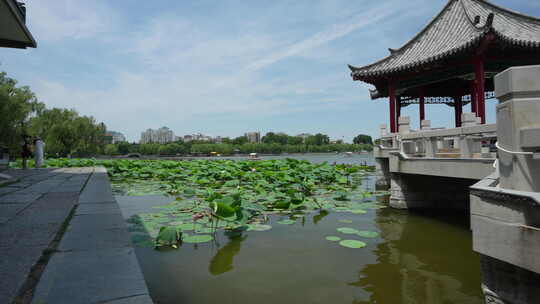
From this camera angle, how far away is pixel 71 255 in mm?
2137

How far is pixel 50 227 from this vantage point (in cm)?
285

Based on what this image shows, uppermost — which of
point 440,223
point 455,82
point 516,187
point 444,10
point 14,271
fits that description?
point 444,10

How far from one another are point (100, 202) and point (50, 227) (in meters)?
1.40

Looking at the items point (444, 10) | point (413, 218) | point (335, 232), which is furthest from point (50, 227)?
point (444, 10)

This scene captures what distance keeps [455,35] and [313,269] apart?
8.55m

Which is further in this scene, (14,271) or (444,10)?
(444,10)

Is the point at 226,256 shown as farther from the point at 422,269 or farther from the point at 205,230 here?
the point at 422,269

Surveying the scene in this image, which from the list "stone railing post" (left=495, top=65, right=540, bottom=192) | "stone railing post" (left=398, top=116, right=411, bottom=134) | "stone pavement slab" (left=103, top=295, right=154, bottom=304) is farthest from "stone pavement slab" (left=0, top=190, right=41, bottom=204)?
"stone railing post" (left=398, top=116, right=411, bottom=134)

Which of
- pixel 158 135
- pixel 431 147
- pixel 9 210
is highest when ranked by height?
pixel 158 135

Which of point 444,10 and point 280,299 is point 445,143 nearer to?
point 444,10

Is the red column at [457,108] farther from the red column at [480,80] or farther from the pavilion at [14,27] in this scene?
the pavilion at [14,27]

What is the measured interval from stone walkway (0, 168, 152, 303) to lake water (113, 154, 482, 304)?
65cm

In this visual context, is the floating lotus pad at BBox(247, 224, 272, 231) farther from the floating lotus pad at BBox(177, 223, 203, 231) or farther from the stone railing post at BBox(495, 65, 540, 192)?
the stone railing post at BBox(495, 65, 540, 192)

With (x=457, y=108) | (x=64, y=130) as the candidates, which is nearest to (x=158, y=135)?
(x=64, y=130)
